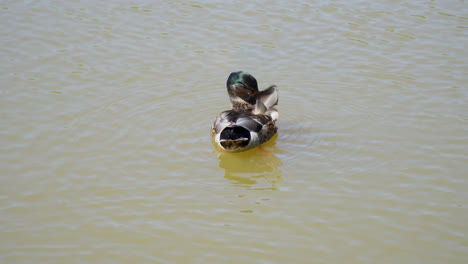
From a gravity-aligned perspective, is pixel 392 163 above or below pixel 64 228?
above

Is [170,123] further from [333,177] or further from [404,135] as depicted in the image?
[404,135]

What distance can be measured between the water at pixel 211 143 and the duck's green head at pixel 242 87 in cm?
49

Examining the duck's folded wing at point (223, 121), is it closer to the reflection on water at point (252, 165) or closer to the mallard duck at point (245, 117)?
the mallard duck at point (245, 117)

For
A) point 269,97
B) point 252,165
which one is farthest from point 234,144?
point 269,97

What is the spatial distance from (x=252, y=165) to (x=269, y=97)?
A: 1.20 m

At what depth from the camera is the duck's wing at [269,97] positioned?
7.65 metres

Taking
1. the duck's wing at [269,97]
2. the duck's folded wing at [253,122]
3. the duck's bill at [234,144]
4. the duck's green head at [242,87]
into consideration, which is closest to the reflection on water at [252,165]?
the duck's bill at [234,144]

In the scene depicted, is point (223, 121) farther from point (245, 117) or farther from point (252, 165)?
point (252, 165)

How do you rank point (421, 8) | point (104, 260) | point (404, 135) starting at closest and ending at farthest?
1. point (104, 260)
2. point (404, 135)
3. point (421, 8)

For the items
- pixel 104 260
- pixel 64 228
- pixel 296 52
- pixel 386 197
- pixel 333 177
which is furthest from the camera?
pixel 296 52

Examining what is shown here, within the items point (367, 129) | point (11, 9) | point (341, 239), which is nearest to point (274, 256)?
point (341, 239)

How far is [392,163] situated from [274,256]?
233 cm

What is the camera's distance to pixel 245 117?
733 centimetres

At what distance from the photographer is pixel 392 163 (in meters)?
6.62
